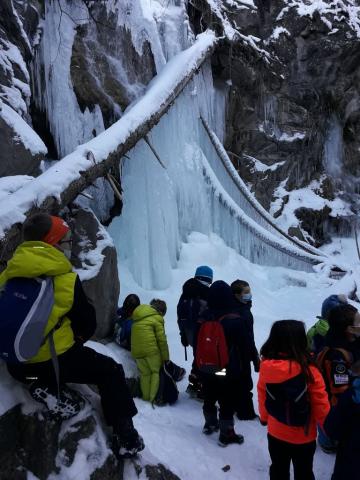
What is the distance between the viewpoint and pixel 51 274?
77.7 inches

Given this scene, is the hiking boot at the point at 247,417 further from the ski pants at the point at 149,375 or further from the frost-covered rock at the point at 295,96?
the frost-covered rock at the point at 295,96

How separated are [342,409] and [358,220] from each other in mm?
16973

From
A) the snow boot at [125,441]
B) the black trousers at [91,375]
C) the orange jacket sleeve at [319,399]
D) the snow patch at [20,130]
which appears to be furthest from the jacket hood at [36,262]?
the snow patch at [20,130]

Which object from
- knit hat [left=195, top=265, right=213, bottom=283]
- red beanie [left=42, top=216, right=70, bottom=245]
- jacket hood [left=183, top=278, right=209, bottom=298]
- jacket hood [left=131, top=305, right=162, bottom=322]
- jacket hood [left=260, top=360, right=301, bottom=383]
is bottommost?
jacket hood [left=131, top=305, right=162, bottom=322]

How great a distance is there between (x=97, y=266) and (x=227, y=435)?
2.08m

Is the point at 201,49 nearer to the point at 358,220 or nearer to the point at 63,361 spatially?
the point at 63,361

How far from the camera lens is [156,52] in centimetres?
907

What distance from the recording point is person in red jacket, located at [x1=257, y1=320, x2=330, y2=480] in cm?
219

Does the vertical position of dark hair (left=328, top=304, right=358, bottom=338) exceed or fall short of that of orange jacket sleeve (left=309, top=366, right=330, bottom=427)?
it exceeds it

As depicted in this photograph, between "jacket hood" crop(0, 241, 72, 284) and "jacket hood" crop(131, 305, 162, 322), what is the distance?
1976 mm

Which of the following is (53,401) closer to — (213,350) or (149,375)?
(213,350)

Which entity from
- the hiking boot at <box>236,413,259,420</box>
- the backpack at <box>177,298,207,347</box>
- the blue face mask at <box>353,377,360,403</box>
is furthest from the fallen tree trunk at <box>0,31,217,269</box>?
the blue face mask at <box>353,377,360,403</box>

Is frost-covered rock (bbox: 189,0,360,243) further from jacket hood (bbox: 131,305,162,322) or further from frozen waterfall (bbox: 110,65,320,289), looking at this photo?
jacket hood (bbox: 131,305,162,322)

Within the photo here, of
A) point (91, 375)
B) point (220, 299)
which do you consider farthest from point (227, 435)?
point (91, 375)
